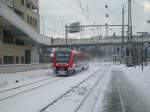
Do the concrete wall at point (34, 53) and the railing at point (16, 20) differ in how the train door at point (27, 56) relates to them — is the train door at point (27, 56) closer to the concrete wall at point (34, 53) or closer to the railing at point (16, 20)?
the concrete wall at point (34, 53)

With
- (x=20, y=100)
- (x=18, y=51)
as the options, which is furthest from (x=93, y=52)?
(x=20, y=100)

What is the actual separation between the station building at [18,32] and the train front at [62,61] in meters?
8.23

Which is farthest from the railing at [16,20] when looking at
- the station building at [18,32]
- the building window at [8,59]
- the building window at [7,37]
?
the building window at [8,59]

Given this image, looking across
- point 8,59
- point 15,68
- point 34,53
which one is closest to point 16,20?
point 8,59

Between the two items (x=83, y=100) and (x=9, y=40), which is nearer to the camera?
(x=83, y=100)

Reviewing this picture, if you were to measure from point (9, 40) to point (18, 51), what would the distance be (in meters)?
4.57

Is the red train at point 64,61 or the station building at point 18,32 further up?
the station building at point 18,32

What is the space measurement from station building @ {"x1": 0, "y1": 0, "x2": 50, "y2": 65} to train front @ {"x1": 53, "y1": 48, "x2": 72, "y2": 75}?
8.23 m

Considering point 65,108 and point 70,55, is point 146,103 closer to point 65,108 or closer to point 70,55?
point 65,108

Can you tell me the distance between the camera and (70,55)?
43.2m

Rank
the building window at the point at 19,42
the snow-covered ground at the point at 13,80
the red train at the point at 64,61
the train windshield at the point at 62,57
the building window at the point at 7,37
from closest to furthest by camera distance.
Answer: the snow-covered ground at the point at 13,80 < the red train at the point at 64,61 < the train windshield at the point at 62,57 < the building window at the point at 7,37 < the building window at the point at 19,42

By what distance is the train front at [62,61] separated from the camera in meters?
42.4

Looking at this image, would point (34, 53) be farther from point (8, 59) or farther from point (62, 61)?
point (62, 61)

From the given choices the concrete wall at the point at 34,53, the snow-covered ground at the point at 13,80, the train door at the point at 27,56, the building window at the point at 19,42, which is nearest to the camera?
the snow-covered ground at the point at 13,80
